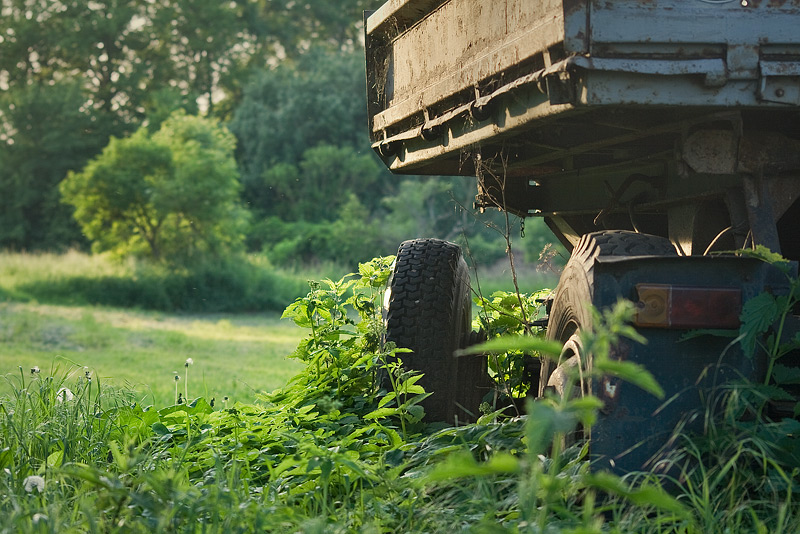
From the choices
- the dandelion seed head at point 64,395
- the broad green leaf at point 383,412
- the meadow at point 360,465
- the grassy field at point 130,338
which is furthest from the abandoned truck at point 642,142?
the grassy field at point 130,338

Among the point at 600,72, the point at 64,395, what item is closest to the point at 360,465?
the point at 600,72

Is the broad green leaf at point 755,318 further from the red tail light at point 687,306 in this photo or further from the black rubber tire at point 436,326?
the black rubber tire at point 436,326

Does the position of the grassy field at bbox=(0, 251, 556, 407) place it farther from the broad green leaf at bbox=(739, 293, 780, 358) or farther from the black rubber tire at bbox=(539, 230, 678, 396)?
the broad green leaf at bbox=(739, 293, 780, 358)

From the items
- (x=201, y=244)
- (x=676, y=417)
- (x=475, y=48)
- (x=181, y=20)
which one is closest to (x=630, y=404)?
(x=676, y=417)

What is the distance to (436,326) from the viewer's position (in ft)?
16.6

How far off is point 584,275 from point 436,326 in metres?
1.52

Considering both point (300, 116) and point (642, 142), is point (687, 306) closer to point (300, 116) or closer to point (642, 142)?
point (642, 142)

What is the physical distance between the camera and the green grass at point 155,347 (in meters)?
11.6

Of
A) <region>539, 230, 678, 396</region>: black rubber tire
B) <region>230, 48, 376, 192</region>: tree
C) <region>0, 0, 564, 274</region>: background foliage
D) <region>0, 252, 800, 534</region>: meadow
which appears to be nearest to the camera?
<region>0, 252, 800, 534</region>: meadow

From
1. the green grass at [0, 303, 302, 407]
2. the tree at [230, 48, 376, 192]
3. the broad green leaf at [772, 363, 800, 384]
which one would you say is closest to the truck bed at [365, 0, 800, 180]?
the broad green leaf at [772, 363, 800, 384]

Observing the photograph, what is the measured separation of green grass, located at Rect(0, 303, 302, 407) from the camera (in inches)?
458

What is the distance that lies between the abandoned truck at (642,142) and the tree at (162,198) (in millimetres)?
24249

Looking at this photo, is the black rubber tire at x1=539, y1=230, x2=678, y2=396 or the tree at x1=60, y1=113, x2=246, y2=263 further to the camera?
the tree at x1=60, y1=113, x2=246, y2=263

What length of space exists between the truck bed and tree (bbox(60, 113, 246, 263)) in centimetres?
2441
